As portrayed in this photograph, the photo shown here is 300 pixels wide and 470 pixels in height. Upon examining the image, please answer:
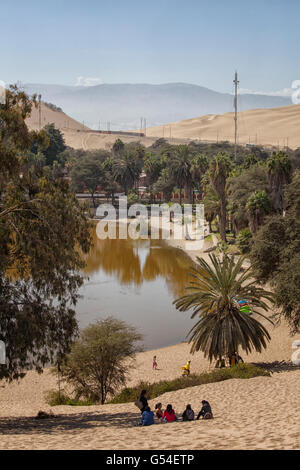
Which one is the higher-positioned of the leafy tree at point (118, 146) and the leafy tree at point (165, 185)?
the leafy tree at point (118, 146)

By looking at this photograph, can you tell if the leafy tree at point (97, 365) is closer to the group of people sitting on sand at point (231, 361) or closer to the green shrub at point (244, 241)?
the group of people sitting on sand at point (231, 361)

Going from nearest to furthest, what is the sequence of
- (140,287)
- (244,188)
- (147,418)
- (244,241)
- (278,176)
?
(147,418) → (140,287) → (278,176) → (244,241) → (244,188)

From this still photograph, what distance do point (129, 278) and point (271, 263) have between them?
908 inches

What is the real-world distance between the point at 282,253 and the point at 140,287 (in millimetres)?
20359

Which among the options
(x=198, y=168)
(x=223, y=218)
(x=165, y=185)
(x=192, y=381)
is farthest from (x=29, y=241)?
(x=165, y=185)

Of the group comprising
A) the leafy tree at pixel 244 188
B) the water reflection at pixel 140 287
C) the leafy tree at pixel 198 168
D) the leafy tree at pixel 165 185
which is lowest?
the water reflection at pixel 140 287

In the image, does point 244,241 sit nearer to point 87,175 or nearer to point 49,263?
point 49,263

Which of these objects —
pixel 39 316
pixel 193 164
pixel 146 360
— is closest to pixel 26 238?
pixel 39 316

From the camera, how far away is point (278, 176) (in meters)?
50.9

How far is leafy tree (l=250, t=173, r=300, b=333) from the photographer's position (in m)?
26.7

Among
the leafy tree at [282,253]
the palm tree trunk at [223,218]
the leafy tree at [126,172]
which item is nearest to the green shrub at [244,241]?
the palm tree trunk at [223,218]

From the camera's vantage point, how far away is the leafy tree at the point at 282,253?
2667 cm

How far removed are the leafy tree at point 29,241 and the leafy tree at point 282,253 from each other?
44.6 ft

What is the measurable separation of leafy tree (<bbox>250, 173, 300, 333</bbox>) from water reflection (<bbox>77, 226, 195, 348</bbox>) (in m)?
6.94
